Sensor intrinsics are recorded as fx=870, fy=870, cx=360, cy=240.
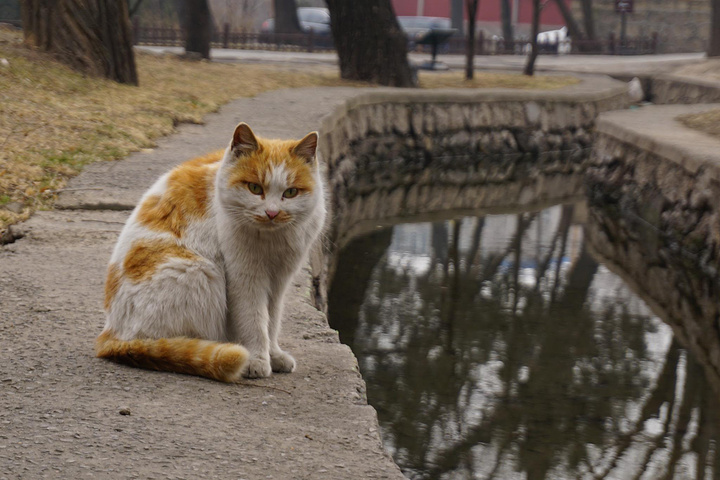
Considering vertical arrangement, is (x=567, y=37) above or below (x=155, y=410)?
above

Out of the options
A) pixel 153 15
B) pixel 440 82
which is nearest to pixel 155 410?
pixel 440 82

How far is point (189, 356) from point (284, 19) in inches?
1191

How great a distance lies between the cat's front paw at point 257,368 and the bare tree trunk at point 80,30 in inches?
309

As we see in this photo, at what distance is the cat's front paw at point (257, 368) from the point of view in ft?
10.8

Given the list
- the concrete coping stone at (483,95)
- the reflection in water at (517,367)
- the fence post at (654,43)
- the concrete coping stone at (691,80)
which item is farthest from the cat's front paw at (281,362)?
the fence post at (654,43)

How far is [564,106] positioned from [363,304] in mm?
9352

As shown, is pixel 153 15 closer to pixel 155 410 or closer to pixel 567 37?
pixel 567 37

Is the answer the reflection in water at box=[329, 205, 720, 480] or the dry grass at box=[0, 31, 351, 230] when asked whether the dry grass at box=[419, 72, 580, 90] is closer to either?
the dry grass at box=[0, 31, 351, 230]

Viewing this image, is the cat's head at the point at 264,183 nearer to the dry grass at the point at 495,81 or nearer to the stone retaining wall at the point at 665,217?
the stone retaining wall at the point at 665,217

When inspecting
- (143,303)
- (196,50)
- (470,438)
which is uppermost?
(196,50)

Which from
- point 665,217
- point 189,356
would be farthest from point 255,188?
point 665,217

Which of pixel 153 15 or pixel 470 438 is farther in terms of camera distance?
pixel 153 15

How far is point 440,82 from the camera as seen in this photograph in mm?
16781

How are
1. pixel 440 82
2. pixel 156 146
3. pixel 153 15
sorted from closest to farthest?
pixel 156 146
pixel 440 82
pixel 153 15
